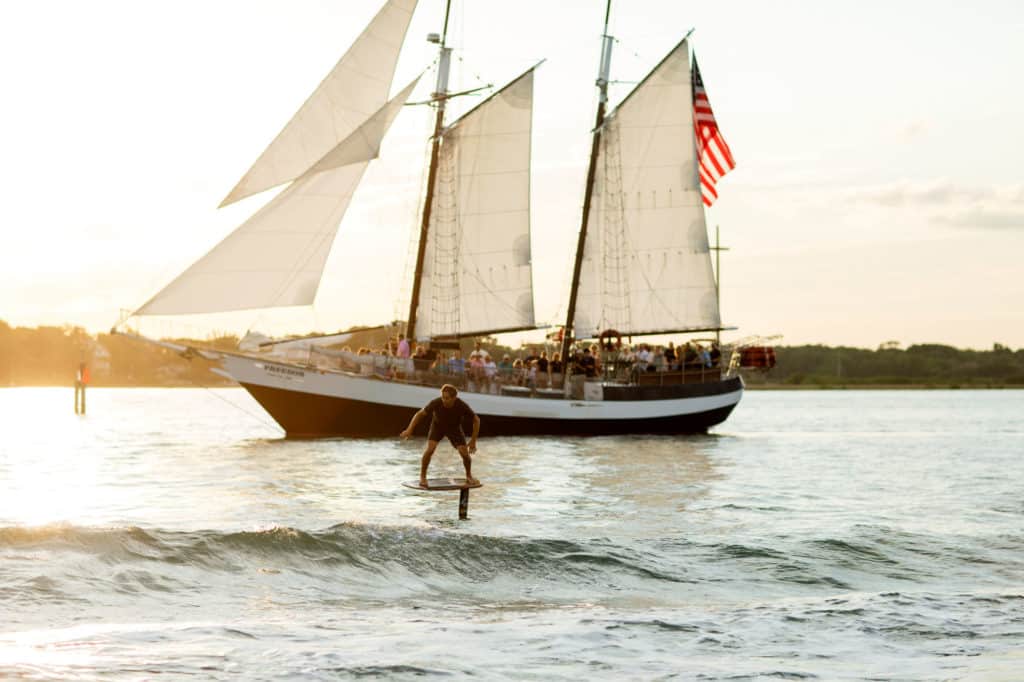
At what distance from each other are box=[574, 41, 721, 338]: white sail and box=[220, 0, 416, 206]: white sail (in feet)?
34.5

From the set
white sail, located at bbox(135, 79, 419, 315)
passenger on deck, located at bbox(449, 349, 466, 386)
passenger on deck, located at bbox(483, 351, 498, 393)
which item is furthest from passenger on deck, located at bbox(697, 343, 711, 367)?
white sail, located at bbox(135, 79, 419, 315)

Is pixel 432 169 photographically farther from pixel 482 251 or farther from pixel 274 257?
pixel 274 257

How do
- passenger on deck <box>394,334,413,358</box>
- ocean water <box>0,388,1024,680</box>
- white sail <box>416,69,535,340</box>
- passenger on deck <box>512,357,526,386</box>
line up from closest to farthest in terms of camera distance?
ocean water <box>0,388,1024,680</box> → passenger on deck <box>394,334,413,358</box> → white sail <box>416,69,535,340</box> → passenger on deck <box>512,357,526,386</box>

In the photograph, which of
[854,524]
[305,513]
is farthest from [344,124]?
[854,524]

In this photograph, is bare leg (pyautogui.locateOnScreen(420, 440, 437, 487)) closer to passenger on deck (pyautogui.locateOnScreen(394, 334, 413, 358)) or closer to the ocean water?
the ocean water

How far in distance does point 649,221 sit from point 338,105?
45.7 feet

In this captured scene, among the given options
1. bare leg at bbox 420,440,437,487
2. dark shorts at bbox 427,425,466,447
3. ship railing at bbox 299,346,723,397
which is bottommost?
bare leg at bbox 420,440,437,487

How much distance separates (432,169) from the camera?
48781mm

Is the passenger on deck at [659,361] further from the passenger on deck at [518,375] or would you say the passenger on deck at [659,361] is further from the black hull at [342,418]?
the passenger on deck at [518,375]

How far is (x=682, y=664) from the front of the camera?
35.9 ft

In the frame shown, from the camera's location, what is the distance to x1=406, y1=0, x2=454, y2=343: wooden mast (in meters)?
47.5

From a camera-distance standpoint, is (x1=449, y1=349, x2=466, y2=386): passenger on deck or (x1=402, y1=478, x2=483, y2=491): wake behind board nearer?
(x1=402, y1=478, x2=483, y2=491): wake behind board

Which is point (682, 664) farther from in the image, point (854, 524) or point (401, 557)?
point (854, 524)

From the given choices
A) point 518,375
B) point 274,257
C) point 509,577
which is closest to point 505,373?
point 518,375
